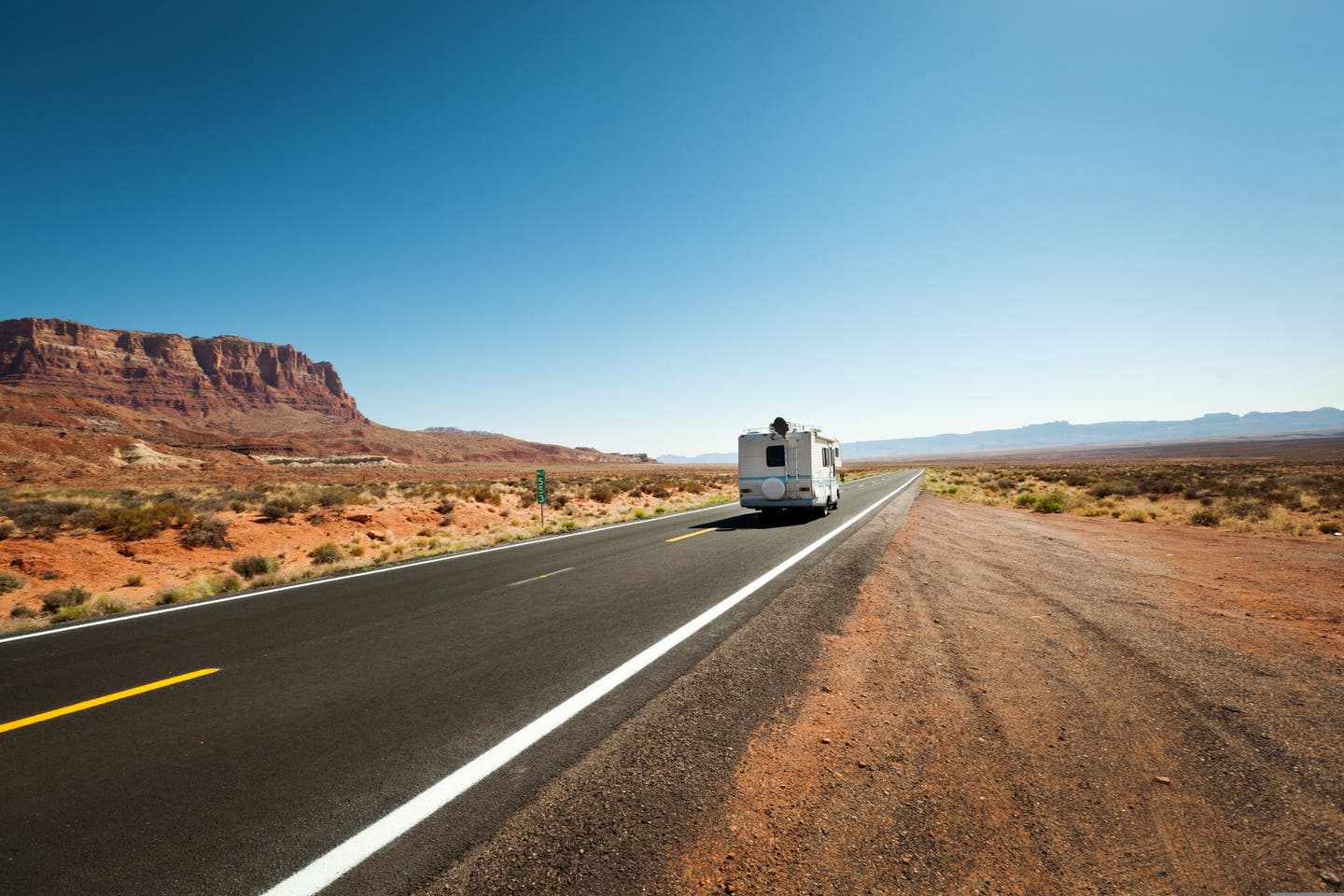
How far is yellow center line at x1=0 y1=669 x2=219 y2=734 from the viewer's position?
4078mm

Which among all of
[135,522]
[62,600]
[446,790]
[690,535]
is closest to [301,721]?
[446,790]

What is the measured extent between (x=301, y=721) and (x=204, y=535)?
47.0ft

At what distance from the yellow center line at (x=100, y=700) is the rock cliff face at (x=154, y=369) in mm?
166782

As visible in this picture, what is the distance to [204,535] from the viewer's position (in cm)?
1462

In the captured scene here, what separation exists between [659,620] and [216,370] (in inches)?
Answer: 7820

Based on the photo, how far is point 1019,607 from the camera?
6.89m

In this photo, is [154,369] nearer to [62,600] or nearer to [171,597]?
[62,600]

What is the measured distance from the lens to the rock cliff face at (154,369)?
132m

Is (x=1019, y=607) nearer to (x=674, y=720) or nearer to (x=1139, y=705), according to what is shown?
(x=1139, y=705)

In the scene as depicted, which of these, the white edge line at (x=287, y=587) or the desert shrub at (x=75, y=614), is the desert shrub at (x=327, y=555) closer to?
the white edge line at (x=287, y=587)

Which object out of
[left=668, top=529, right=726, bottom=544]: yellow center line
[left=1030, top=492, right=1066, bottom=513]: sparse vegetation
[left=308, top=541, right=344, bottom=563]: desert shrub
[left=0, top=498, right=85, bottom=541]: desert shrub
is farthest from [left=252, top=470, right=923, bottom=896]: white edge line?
[left=1030, top=492, right=1066, bottom=513]: sparse vegetation

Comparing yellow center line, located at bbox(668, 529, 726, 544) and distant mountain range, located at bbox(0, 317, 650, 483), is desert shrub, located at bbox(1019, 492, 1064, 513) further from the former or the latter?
distant mountain range, located at bbox(0, 317, 650, 483)

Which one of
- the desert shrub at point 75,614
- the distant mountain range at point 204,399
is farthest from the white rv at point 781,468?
the distant mountain range at point 204,399

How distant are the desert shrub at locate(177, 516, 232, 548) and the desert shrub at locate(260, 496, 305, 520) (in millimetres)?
2671
